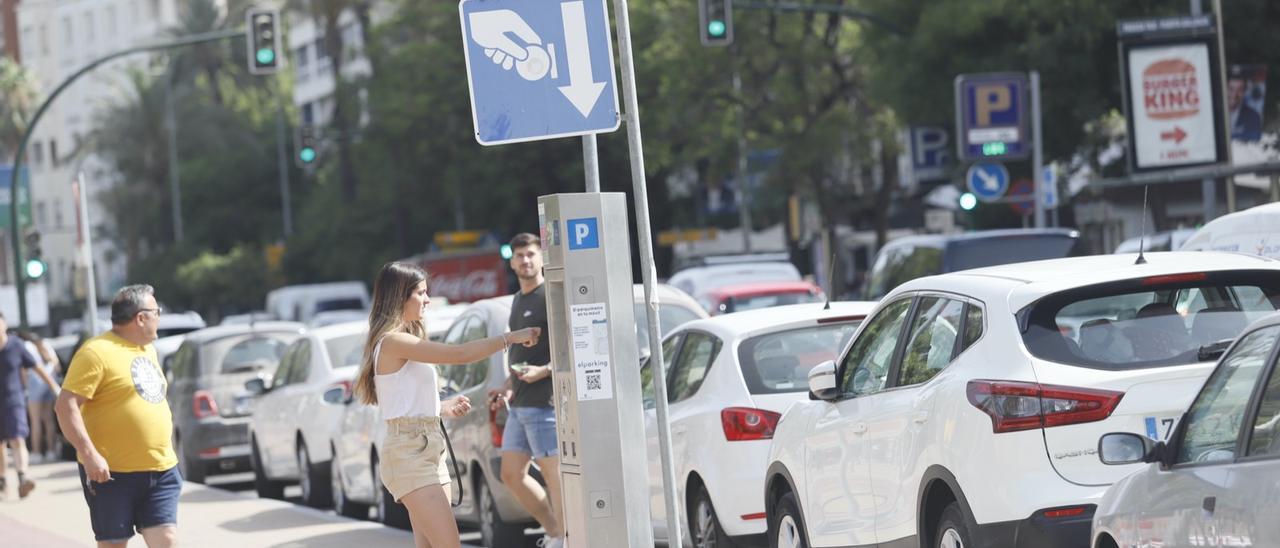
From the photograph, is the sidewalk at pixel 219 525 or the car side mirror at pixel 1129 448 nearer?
the car side mirror at pixel 1129 448

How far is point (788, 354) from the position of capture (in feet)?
34.8

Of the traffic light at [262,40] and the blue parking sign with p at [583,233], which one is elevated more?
the traffic light at [262,40]

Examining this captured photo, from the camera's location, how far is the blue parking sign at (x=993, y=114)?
28.5 metres

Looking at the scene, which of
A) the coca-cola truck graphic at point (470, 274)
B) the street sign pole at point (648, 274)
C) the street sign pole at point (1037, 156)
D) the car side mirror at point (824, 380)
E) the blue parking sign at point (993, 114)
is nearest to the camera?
the street sign pole at point (648, 274)

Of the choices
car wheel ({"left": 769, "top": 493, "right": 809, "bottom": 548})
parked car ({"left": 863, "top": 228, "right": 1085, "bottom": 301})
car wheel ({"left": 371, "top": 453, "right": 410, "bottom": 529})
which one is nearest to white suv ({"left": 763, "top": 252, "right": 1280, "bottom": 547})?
car wheel ({"left": 769, "top": 493, "right": 809, "bottom": 548})

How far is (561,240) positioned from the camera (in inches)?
323

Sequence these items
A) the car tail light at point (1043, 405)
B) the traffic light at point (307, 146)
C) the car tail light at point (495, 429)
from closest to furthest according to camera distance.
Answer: the car tail light at point (1043, 405), the car tail light at point (495, 429), the traffic light at point (307, 146)

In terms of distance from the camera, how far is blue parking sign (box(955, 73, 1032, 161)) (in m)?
28.5

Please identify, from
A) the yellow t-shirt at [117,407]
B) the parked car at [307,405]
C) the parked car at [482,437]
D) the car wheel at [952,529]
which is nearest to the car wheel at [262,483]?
the parked car at [307,405]

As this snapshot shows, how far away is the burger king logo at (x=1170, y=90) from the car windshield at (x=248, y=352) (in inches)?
465

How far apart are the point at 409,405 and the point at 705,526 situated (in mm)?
2343

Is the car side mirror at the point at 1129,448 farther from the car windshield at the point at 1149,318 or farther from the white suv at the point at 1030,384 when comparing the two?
the car windshield at the point at 1149,318

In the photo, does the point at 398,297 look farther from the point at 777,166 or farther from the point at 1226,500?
the point at 777,166

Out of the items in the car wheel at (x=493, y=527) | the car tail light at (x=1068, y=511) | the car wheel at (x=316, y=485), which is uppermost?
the car tail light at (x=1068, y=511)
